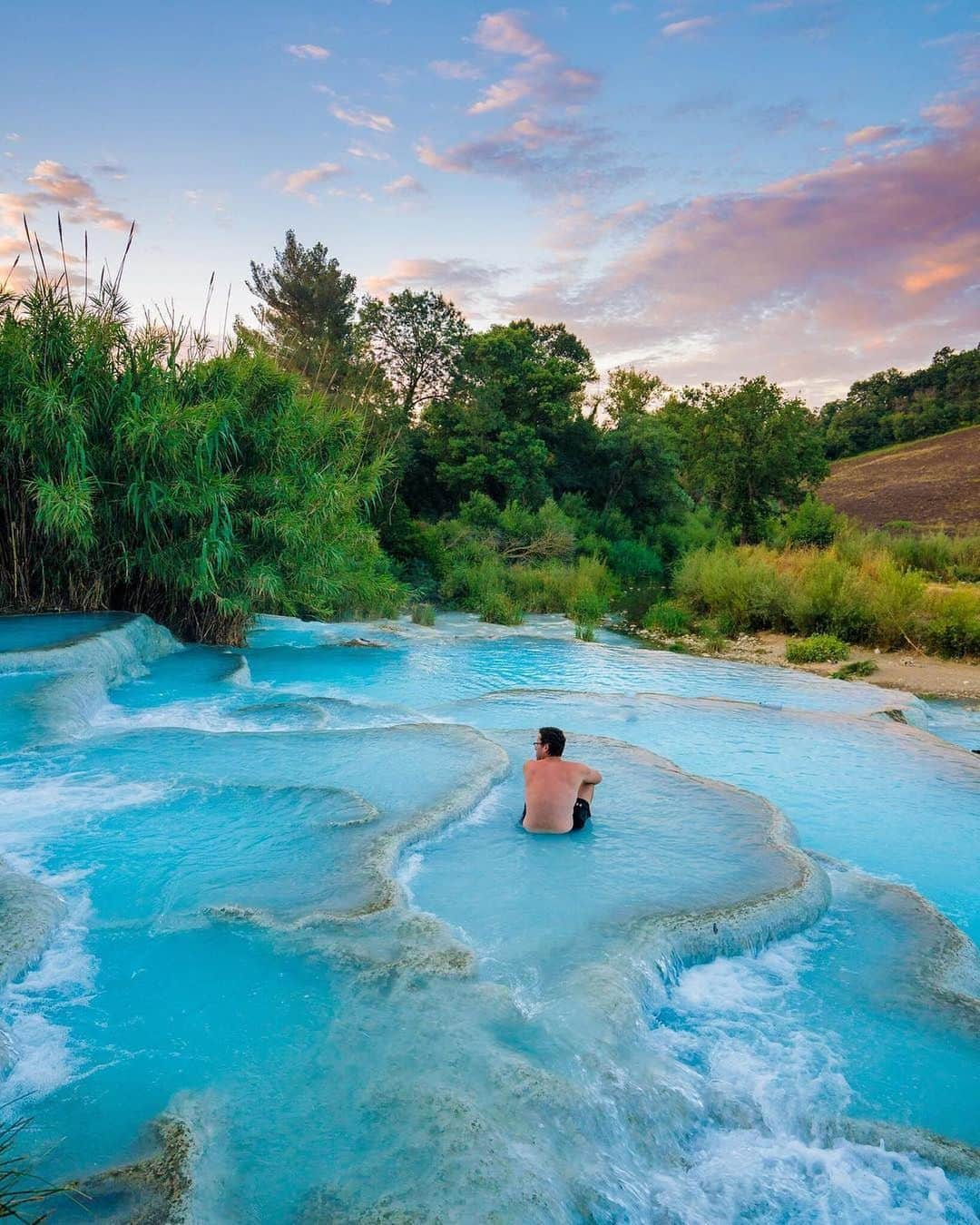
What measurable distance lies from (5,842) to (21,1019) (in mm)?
1549

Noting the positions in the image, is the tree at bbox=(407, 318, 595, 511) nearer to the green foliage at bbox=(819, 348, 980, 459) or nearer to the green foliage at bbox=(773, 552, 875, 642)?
the green foliage at bbox=(773, 552, 875, 642)

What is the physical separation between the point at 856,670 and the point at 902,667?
66 cm

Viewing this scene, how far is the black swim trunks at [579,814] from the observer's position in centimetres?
467

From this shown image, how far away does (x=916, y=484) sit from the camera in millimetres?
32969

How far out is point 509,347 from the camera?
86.4 feet

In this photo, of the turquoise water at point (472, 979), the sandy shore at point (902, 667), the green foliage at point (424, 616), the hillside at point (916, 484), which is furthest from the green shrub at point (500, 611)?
the hillside at point (916, 484)

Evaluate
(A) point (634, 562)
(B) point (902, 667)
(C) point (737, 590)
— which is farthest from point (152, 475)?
(A) point (634, 562)

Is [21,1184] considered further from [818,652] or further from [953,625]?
[953,625]

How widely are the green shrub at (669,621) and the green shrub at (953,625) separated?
355 cm

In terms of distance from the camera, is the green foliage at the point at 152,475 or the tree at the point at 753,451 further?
the tree at the point at 753,451

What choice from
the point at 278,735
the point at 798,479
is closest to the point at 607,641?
the point at 278,735

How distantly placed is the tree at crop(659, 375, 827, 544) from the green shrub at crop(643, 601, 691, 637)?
11.7 m

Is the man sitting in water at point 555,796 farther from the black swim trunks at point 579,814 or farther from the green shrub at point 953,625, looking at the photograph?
the green shrub at point 953,625

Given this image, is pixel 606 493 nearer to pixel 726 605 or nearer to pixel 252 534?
pixel 726 605
